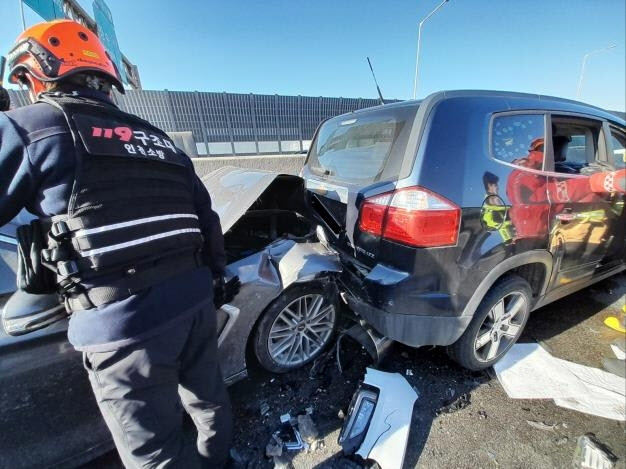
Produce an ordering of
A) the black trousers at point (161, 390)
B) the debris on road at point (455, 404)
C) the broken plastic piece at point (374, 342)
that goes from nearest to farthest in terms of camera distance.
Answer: the black trousers at point (161, 390) < the debris on road at point (455, 404) < the broken plastic piece at point (374, 342)

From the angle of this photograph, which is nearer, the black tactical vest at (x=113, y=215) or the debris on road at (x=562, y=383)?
the black tactical vest at (x=113, y=215)

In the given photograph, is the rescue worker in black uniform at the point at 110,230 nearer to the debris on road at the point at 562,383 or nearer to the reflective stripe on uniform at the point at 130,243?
the reflective stripe on uniform at the point at 130,243

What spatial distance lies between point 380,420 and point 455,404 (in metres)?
0.59

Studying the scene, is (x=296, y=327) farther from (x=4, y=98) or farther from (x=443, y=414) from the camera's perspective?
(x=4, y=98)

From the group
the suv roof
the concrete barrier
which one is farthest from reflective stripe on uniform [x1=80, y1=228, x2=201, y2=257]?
the concrete barrier

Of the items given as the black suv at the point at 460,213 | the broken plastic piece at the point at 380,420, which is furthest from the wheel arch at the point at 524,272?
the broken plastic piece at the point at 380,420

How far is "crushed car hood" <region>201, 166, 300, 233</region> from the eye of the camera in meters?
2.03

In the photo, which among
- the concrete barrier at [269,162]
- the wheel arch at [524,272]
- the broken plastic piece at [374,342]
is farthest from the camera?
the concrete barrier at [269,162]

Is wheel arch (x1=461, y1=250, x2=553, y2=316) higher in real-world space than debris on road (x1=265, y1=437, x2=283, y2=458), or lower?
higher

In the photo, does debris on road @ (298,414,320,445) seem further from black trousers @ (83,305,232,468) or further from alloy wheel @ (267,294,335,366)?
black trousers @ (83,305,232,468)

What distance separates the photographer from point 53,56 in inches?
46.0

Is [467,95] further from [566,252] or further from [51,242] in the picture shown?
[51,242]

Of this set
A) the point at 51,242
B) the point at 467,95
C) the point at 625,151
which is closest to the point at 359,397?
the point at 51,242

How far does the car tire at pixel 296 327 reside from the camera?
2.05m
